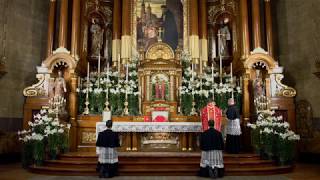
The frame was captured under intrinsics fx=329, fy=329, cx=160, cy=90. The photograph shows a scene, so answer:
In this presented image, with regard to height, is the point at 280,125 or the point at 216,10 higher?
the point at 216,10

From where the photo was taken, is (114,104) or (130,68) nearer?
(114,104)

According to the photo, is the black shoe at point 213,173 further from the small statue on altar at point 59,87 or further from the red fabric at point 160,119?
the small statue on altar at point 59,87

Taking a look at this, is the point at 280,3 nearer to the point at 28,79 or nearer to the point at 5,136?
the point at 28,79

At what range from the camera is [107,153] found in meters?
8.77

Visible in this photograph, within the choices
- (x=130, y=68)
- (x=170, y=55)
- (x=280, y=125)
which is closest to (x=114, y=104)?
(x=130, y=68)

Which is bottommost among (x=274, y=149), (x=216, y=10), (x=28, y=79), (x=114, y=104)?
(x=274, y=149)

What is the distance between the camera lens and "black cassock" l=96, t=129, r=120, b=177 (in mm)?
8664

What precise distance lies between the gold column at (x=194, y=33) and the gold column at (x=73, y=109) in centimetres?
527

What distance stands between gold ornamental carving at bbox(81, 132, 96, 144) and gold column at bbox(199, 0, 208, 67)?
5859mm

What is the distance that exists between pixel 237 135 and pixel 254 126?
0.62 m

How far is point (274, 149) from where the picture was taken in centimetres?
1007

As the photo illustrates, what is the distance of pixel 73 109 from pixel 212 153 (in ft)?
20.9

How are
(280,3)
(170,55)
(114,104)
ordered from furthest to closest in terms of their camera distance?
(280,3)
(170,55)
(114,104)

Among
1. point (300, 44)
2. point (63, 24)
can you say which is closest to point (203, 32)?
point (300, 44)
